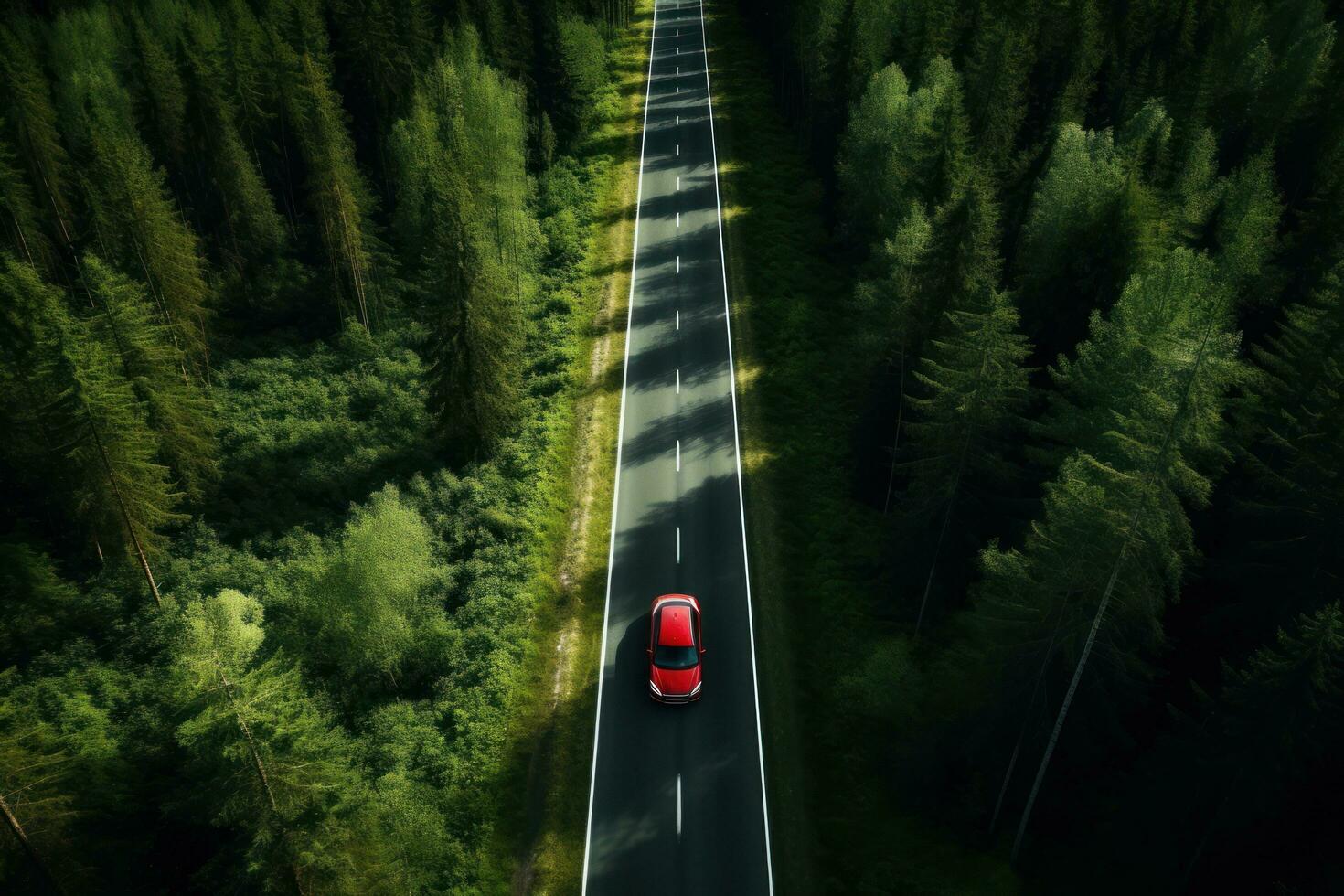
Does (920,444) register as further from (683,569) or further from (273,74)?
(273,74)

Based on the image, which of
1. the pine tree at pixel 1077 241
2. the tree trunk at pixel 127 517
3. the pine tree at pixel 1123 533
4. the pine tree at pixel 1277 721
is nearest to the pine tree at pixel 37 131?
the tree trunk at pixel 127 517

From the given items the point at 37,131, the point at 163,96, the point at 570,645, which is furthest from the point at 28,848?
the point at 37,131

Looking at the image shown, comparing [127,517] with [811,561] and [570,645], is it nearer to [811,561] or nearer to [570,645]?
[570,645]

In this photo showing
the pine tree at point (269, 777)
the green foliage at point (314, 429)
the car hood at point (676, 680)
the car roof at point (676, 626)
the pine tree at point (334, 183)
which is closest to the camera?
the pine tree at point (269, 777)

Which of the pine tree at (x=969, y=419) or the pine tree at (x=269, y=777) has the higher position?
the pine tree at (x=969, y=419)

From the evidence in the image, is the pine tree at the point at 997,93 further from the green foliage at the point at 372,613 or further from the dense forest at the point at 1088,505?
the green foliage at the point at 372,613

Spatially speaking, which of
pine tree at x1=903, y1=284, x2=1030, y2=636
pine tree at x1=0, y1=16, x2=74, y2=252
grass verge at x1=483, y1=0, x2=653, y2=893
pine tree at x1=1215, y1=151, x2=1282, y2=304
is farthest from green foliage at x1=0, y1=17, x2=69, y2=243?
pine tree at x1=1215, y1=151, x2=1282, y2=304

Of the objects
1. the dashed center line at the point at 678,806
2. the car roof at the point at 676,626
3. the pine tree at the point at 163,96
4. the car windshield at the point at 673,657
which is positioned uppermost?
the pine tree at the point at 163,96

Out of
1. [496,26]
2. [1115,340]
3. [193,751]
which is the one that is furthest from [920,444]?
[496,26]
